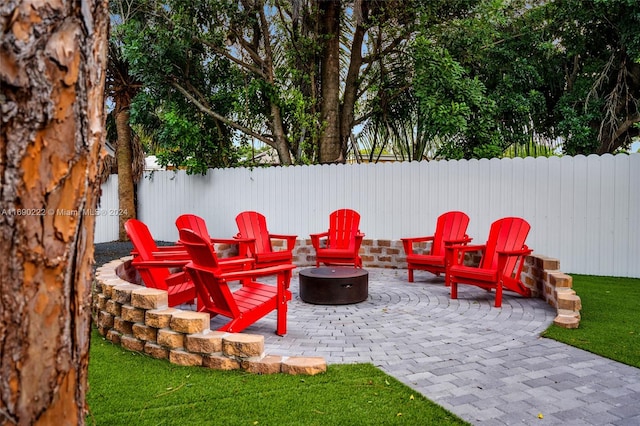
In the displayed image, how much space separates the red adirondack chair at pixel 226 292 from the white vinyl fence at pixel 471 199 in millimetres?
4481

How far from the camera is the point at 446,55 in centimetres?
927

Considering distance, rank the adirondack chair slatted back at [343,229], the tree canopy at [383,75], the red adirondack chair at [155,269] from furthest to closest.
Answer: the tree canopy at [383,75] < the adirondack chair slatted back at [343,229] < the red adirondack chair at [155,269]

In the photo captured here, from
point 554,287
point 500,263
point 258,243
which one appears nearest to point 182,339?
point 500,263

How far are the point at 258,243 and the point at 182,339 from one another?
3.44m

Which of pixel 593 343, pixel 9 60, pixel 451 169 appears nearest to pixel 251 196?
pixel 451 169

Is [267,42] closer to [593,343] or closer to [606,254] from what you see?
[606,254]

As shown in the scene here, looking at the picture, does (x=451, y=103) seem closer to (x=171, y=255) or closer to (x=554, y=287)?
(x=554, y=287)

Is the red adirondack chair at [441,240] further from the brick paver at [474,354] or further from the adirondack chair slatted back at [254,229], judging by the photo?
the adirondack chair slatted back at [254,229]

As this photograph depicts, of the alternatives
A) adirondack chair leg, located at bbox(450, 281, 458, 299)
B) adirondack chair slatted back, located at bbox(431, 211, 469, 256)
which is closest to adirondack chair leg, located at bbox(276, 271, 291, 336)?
adirondack chair leg, located at bbox(450, 281, 458, 299)

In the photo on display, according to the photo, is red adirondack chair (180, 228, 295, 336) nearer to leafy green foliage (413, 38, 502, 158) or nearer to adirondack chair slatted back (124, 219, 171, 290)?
adirondack chair slatted back (124, 219, 171, 290)

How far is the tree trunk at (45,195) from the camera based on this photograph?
1.04m

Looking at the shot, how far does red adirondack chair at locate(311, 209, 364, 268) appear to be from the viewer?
6.78 meters

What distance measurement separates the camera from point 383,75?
10914mm

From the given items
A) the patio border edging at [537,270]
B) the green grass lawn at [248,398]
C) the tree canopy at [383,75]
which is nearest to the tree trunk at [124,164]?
the tree canopy at [383,75]
